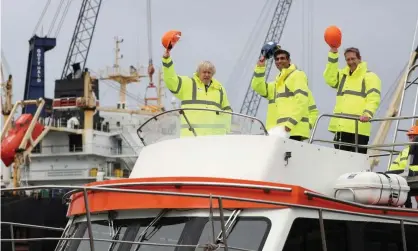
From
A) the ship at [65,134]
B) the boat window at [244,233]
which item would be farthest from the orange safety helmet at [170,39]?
the ship at [65,134]

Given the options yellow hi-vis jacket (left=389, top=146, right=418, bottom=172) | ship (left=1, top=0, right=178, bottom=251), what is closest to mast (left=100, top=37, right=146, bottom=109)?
ship (left=1, top=0, right=178, bottom=251)

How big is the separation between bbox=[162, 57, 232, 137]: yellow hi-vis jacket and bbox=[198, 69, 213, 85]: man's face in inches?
2.8

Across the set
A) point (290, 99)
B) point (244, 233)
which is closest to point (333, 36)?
point (290, 99)

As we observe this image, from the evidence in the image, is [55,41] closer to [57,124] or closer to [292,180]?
[57,124]

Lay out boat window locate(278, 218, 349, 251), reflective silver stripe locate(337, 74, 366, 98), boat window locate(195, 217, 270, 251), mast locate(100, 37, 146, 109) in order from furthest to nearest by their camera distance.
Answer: mast locate(100, 37, 146, 109)
reflective silver stripe locate(337, 74, 366, 98)
boat window locate(278, 218, 349, 251)
boat window locate(195, 217, 270, 251)

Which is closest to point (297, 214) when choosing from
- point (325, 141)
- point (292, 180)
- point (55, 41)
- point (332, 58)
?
point (292, 180)

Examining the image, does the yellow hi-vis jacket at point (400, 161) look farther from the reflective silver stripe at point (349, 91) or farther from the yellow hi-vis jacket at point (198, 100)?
the yellow hi-vis jacket at point (198, 100)

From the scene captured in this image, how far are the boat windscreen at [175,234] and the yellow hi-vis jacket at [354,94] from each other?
3.28 meters

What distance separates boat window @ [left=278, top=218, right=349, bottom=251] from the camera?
645 cm

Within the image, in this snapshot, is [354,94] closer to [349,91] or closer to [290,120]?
[349,91]

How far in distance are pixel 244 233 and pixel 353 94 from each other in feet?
12.3

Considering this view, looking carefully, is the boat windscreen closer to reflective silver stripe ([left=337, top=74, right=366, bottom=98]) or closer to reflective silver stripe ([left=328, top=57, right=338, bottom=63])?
reflective silver stripe ([left=337, top=74, right=366, bottom=98])

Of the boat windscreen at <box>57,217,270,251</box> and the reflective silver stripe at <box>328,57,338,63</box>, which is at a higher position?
the reflective silver stripe at <box>328,57,338,63</box>

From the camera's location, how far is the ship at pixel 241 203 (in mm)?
6418
